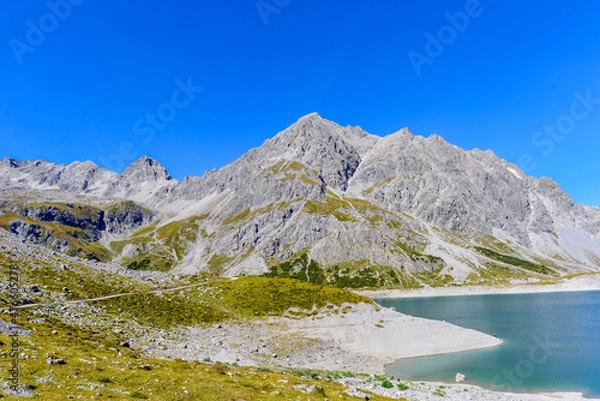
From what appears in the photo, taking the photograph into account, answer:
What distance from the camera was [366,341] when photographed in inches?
2968

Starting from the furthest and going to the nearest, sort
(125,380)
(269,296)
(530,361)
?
(269,296) → (530,361) → (125,380)

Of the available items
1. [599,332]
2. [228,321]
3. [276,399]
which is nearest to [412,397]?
[276,399]

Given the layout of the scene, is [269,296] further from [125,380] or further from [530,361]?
[125,380]

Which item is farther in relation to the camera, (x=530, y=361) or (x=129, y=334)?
(x=530, y=361)

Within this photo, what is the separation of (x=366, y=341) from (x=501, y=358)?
26623 mm

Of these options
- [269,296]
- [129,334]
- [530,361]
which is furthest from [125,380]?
[530,361]

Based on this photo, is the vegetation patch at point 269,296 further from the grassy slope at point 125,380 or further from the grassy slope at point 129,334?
the grassy slope at point 125,380

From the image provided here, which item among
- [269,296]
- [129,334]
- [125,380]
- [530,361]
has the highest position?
[269,296]

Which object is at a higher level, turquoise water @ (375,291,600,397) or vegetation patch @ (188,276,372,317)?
vegetation patch @ (188,276,372,317)

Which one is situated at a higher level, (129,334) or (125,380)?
(125,380)

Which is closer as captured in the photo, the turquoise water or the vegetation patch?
the turquoise water

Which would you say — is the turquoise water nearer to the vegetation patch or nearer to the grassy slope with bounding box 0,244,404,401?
the grassy slope with bounding box 0,244,404,401

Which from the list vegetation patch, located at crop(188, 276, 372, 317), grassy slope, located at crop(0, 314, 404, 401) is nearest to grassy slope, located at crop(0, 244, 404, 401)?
grassy slope, located at crop(0, 314, 404, 401)

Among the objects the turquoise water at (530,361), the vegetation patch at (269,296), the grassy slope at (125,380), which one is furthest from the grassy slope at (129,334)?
the turquoise water at (530,361)
